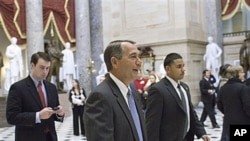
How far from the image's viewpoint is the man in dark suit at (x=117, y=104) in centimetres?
196

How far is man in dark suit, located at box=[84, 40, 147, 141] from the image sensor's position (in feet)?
6.43

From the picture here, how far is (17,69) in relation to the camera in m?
14.8

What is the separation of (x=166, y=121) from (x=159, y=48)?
44.2ft

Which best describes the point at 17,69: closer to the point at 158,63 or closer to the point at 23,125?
the point at 158,63

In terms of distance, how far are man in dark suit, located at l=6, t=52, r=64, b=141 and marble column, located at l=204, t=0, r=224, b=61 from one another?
573 inches

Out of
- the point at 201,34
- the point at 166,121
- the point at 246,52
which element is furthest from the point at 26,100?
the point at 201,34

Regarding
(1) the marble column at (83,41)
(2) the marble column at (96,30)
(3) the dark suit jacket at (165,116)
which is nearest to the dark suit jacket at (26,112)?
(3) the dark suit jacket at (165,116)

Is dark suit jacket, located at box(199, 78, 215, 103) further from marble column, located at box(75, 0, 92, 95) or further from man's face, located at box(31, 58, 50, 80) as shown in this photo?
marble column, located at box(75, 0, 92, 95)

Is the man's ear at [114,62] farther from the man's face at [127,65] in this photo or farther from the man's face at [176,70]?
the man's face at [176,70]

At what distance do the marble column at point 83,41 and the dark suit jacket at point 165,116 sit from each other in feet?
46.0

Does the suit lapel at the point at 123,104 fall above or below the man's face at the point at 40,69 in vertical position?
below

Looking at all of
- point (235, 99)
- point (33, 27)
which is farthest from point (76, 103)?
point (33, 27)

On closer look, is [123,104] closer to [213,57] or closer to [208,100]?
[208,100]

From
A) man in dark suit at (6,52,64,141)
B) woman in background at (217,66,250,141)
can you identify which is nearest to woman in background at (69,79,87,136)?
woman in background at (217,66,250,141)
